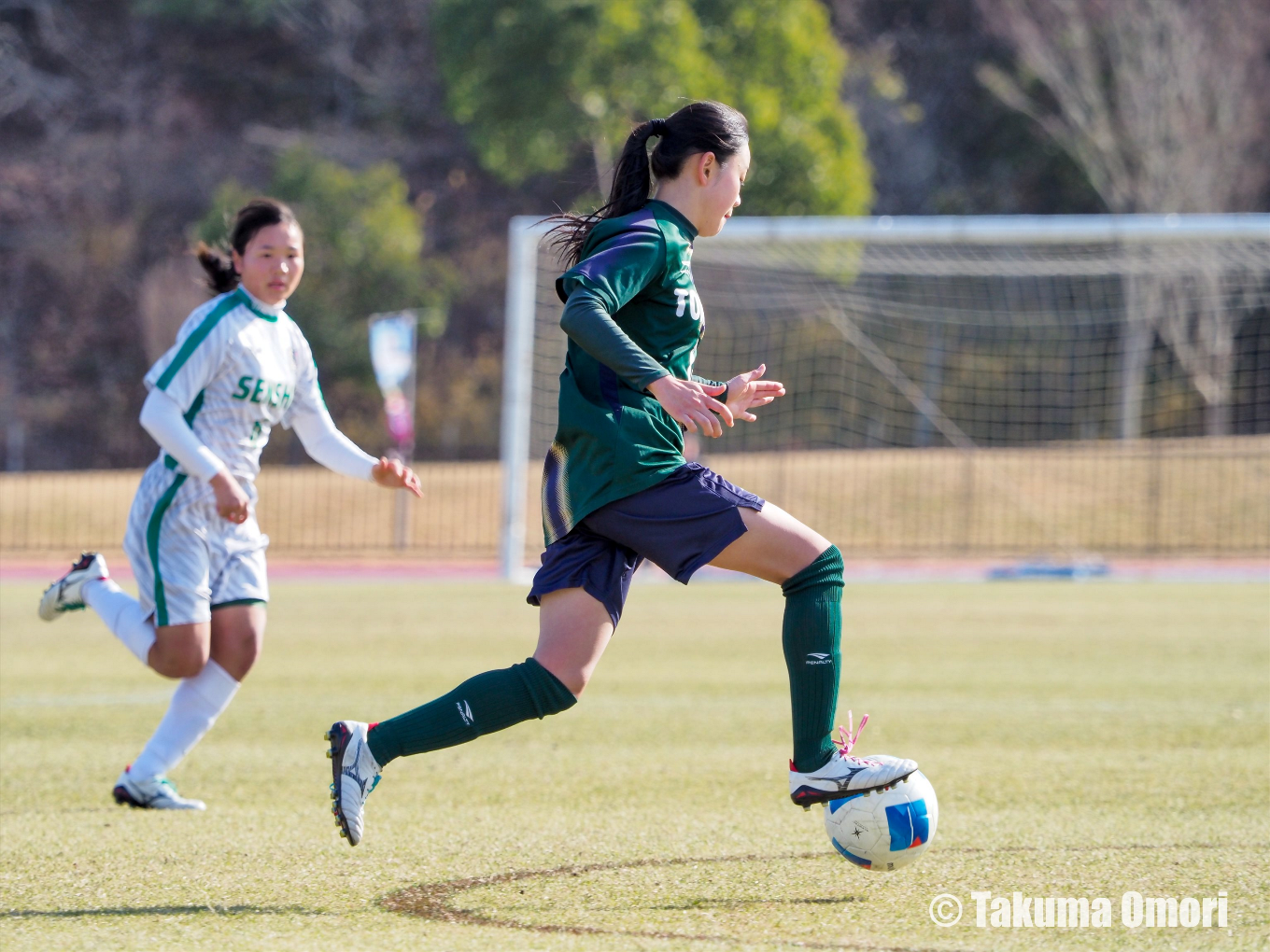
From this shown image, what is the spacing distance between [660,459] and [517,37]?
22856mm


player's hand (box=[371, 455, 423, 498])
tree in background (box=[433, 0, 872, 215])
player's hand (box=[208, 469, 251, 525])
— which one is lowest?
player's hand (box=[208, 469, 251, 525])

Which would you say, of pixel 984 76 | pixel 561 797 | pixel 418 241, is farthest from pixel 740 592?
pixel 984 76

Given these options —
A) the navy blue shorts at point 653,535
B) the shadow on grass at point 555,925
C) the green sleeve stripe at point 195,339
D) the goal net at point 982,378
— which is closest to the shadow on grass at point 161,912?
the shadow on grass at point 555,925

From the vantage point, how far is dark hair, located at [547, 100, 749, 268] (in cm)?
374

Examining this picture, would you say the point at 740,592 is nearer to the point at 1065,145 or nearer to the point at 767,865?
the point at 767,865

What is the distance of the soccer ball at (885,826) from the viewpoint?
11.3ft

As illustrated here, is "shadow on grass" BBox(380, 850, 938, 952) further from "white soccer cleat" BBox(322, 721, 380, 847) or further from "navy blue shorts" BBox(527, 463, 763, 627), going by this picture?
"navy blue shorts" BBox(527, 463, 763, 627)

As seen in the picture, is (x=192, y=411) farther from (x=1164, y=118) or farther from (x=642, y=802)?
(x=1164, y=118)

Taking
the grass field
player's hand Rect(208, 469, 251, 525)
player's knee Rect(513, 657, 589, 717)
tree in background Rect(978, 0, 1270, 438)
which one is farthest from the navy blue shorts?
tree in background Rect(978, 0, 1270, 438)

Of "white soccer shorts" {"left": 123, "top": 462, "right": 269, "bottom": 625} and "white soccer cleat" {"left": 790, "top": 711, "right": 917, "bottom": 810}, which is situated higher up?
"white soccer shorts" {"left": 123, "top": 462, "right": 269, "bottom": 625}

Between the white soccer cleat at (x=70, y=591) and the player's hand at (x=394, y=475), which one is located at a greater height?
the player's hand at (x=394, y=475)

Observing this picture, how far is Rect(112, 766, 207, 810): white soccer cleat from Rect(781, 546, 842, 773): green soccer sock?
84.4 inches

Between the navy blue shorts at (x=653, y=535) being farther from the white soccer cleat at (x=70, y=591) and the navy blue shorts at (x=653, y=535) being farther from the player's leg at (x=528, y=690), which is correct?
the white soccer cleat at (x=70, y=591)

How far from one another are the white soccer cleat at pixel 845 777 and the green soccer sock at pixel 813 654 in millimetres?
25
